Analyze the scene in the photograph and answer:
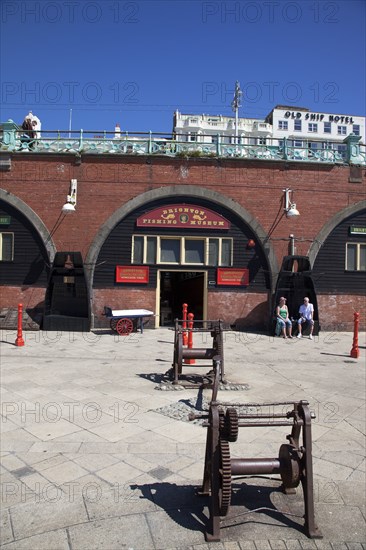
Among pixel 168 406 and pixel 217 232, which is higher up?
pixel 217 232

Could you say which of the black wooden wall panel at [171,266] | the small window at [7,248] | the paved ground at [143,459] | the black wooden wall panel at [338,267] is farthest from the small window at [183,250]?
the paved ground at [143,459]

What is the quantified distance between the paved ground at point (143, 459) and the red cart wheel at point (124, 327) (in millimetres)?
4524

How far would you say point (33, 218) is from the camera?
15664 mm

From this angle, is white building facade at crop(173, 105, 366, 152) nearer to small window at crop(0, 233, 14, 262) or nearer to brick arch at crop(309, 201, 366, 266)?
brick arch at crop(309, 201, 366, 266)

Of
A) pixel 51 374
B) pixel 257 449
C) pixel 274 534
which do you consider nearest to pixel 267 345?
pixel 51 374

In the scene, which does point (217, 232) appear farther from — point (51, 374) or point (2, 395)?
point (2, 395)

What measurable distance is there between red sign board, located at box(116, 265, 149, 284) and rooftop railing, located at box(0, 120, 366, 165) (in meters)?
4.22

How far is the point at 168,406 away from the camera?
6.72m

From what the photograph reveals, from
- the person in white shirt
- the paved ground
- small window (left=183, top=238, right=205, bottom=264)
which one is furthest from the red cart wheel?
the person in white shirt

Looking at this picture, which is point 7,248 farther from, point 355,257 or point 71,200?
point 355,257

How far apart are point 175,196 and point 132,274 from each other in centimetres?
335

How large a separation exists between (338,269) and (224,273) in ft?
14.6

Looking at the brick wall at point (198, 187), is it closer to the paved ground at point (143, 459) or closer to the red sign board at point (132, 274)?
the red sign board at point (132, 274)

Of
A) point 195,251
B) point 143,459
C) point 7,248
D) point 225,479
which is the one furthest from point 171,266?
point 225,479
